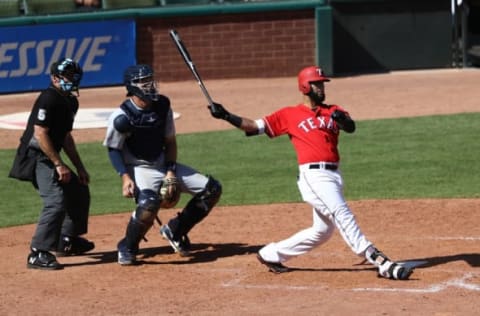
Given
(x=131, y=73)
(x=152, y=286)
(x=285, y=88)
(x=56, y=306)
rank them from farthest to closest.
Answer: (x=285, y=88), (x=131, y=73), (x=152, y=286), (x=56, y=306)

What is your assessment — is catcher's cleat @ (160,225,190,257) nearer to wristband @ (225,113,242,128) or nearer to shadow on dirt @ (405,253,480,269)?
wristband @ (225,113,242,128)

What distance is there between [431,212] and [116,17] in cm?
1173

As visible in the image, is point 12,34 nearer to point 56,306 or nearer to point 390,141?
point 390,141

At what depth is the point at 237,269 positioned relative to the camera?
8641mm

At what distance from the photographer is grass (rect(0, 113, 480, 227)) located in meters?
11.9

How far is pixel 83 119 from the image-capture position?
59.2 ft

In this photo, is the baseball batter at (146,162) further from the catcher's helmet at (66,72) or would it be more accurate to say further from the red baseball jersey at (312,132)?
the red baseball jersey at (312,132)

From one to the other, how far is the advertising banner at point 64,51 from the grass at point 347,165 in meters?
5.28

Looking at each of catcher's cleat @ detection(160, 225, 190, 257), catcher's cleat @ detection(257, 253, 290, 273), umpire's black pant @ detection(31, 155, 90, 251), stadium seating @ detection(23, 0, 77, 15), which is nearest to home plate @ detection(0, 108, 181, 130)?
stadium seating @ detection(23, 0, 77, 15)

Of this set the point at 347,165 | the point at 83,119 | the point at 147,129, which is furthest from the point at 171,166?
the point at 83,119

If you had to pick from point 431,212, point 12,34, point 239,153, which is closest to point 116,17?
point 12,34

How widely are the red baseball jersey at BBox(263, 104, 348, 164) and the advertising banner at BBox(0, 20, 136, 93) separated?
13.2 meters

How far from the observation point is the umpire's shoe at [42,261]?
8.82 metres

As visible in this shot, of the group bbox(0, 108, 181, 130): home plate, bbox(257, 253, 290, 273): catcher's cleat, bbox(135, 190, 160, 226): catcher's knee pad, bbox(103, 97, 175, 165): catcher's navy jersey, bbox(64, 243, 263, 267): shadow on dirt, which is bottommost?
bbox(0, 108, 181, 130): home plate
